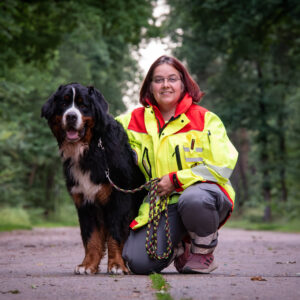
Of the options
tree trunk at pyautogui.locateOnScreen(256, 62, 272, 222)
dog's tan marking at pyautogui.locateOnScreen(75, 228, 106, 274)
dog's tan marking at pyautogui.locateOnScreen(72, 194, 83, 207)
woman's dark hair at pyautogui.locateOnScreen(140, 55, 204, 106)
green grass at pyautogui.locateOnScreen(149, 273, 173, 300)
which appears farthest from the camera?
tree trunk at pyautogui.locateOnScreen(256, 62, 272, 222)

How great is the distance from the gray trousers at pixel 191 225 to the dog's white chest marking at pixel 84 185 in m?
0.56

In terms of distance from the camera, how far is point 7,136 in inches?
602

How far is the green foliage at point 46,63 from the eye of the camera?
13.7 metres

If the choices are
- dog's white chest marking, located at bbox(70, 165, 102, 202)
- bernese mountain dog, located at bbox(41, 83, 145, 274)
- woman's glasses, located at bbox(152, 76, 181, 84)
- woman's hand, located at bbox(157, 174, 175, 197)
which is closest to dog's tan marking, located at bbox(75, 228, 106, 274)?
bernese mountain dog, located at bbox(41, 83, 145, 274)

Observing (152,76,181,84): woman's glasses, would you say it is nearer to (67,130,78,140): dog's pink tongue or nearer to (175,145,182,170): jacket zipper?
(175,145,182,170): jacket zipper

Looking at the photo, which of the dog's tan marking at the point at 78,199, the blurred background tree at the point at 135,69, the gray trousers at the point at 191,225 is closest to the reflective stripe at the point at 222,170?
the gray trousers at the point at 191,225

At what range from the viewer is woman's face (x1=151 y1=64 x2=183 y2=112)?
540 cm

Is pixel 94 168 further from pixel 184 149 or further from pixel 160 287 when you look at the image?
pixel 160 287

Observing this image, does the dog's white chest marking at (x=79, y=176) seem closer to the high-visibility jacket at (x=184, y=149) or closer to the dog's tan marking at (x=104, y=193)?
the dog's tan marking at (x=104, y=193)

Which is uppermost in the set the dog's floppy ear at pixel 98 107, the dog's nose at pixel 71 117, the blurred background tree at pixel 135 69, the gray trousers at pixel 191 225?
the blurred background tree at pixel 135 69

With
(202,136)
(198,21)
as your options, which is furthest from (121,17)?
(202,136)

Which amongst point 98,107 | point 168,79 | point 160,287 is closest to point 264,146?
point 168,79

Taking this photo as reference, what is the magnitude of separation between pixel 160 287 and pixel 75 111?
1.78m

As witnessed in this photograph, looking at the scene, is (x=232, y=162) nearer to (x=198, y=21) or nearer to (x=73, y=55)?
(x=198, y=21)
